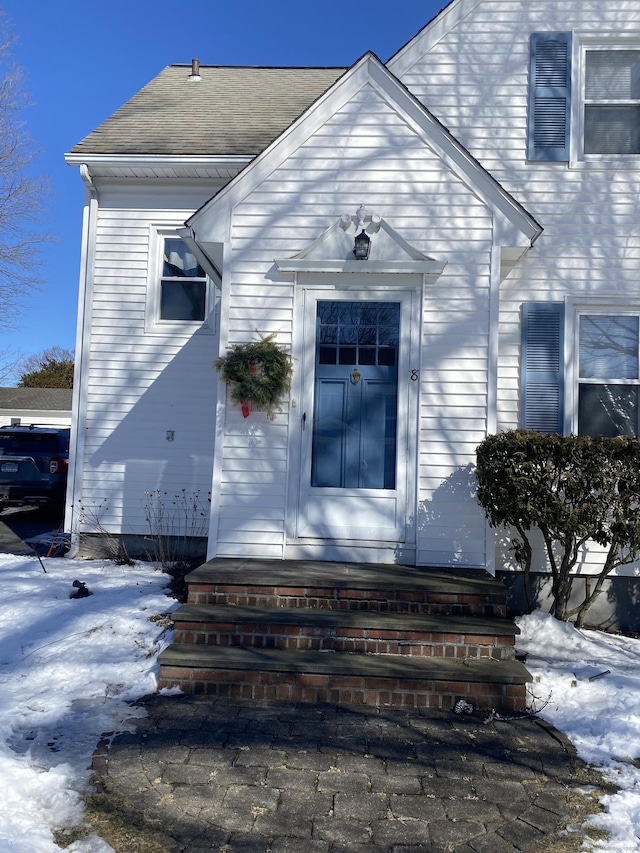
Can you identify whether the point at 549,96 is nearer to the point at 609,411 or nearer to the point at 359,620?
the point at 609,411

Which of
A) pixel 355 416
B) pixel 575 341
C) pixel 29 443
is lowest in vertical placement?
pixel 29 443

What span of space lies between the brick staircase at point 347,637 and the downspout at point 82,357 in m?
3.28

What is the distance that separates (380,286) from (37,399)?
30.1 meters

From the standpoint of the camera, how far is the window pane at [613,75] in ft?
23.3

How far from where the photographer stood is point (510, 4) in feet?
23.5

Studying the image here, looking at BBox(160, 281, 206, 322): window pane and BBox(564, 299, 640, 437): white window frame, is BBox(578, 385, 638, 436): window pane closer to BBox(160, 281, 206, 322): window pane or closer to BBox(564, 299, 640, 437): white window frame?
BBox(564, 299, 640, 437): white window frame

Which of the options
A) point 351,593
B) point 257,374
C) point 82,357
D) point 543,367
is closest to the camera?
point 351,593

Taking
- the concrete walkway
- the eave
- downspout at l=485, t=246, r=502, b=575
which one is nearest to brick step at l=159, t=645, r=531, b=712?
the concrete walkway

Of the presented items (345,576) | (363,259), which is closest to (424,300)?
(363,259)

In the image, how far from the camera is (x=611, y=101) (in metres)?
7.07

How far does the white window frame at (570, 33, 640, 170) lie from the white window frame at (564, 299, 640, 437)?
4.60 feet

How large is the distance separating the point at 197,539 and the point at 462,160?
5.04 metres

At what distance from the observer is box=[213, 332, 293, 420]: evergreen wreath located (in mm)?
5902

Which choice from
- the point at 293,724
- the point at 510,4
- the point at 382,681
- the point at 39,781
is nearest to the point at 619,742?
the point at 382,681
